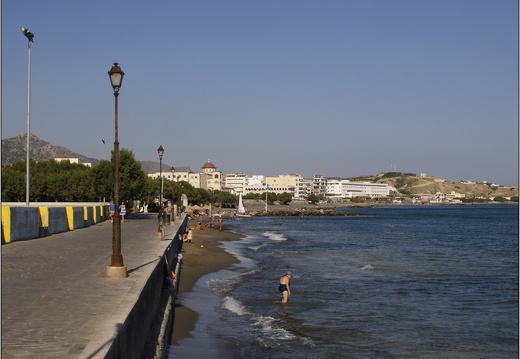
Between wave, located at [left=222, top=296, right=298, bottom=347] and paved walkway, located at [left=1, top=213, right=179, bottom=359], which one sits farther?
wave, located at [left=222, top=296, right=298, bottom=347]

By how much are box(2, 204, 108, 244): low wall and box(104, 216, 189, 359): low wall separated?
8729 mm

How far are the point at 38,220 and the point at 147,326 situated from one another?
17.1m

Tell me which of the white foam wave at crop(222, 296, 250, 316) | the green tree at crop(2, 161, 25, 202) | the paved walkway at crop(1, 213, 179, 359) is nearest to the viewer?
the paved walkway at crop(1, 213, 179, 359)

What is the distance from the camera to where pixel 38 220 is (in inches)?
1120

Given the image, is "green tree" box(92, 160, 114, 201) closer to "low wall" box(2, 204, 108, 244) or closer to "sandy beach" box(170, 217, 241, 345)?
"sandy beach" box(170, 217, 241, 345)

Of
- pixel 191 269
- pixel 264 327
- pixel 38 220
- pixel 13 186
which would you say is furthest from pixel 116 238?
pixel 13 186

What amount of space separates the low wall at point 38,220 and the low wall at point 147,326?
8.73 meters

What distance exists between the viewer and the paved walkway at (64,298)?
839 cm

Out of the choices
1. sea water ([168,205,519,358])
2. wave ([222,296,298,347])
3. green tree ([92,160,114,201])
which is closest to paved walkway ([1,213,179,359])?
sea water ([168,205,519,358])

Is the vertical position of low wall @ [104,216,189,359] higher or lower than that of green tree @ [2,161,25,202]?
lower

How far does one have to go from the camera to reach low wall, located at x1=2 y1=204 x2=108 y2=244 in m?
24.8

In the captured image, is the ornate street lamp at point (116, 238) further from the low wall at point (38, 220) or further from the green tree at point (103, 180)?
the green tree at point (103, 180)

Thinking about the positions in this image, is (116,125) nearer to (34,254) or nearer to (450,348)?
(34,254)

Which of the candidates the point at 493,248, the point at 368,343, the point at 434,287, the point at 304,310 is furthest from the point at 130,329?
the point at 493,248
